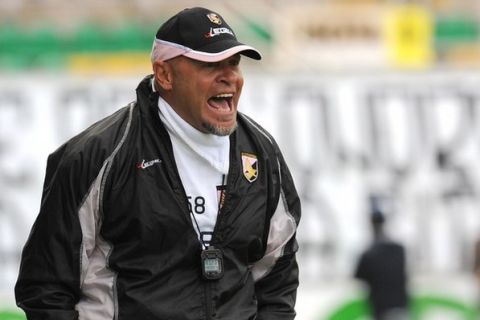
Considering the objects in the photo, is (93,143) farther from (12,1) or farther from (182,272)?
(12,1)

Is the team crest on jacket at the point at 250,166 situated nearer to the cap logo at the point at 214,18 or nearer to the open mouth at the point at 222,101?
the open mouth at the point at 222,101

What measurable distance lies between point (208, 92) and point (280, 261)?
0.68 m

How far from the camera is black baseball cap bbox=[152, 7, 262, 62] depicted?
4586mm

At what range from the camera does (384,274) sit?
11.7 meters

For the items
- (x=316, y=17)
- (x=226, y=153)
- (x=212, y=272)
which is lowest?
(x=212, y=272)

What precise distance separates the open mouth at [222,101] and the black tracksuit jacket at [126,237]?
19 centimetres

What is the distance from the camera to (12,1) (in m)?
19.9

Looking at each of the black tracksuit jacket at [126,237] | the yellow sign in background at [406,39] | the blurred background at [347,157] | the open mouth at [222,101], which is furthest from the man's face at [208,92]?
the yellow sign in background at [406,39]

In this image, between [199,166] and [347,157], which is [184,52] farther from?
[347,157]

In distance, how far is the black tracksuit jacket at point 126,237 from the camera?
4.53m

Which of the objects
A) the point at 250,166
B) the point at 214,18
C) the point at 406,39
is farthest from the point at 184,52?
the point at 406,39

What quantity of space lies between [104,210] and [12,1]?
1572 centimetres

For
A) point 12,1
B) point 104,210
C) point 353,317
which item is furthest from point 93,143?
point 12,1

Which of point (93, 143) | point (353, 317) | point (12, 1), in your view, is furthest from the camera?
point (12, 1)
